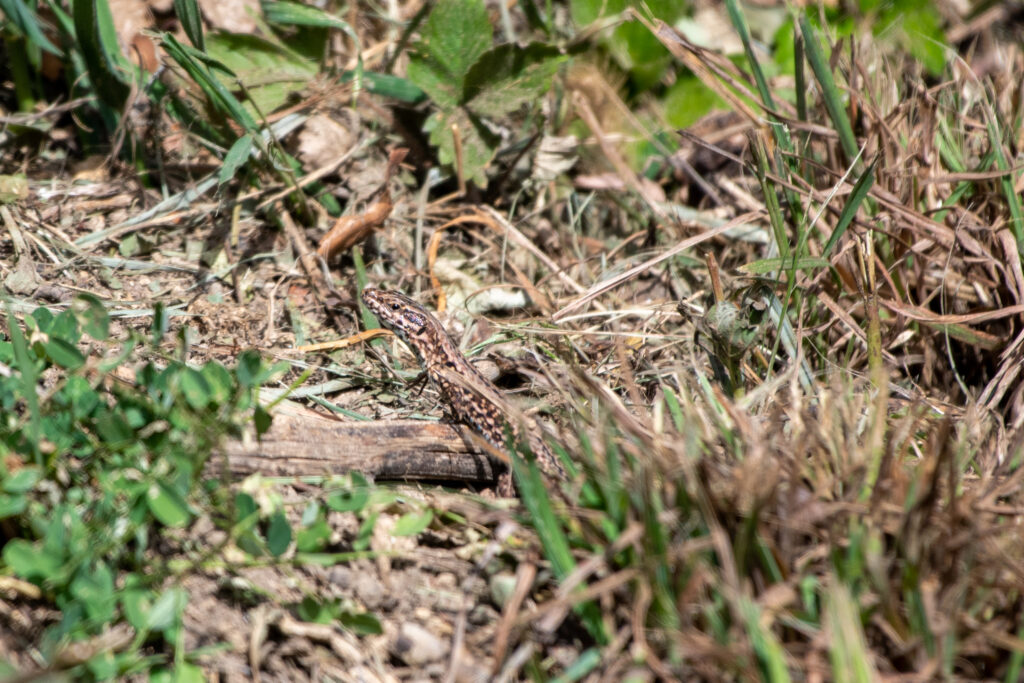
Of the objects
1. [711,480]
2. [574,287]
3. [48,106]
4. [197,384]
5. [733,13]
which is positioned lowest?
[574,287]

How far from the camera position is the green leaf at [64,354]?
221 centimetres

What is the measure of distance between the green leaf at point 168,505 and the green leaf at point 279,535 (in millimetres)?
223

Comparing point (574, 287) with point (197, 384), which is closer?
point (197, 384)

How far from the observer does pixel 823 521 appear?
2.17 m

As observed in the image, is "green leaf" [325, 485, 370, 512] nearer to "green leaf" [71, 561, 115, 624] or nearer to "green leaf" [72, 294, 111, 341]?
"green leaf" [71, 561, 115, 624]

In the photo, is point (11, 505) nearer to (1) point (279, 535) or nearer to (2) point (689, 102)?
(1) point (279, 535)

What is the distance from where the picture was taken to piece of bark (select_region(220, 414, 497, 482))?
265 centimetres

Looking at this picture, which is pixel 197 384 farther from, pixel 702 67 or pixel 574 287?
pixel 702 67

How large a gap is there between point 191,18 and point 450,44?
122 centimetres

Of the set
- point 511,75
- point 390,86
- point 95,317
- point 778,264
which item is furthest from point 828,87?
point 95,317

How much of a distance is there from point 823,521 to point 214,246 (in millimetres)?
3007

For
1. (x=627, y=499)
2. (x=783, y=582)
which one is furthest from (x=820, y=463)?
(x=627, y=499)

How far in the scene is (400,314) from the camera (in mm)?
3678

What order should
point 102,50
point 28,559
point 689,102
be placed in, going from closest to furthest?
1. point 28,559
2. point 102,50
3. point 689,102
